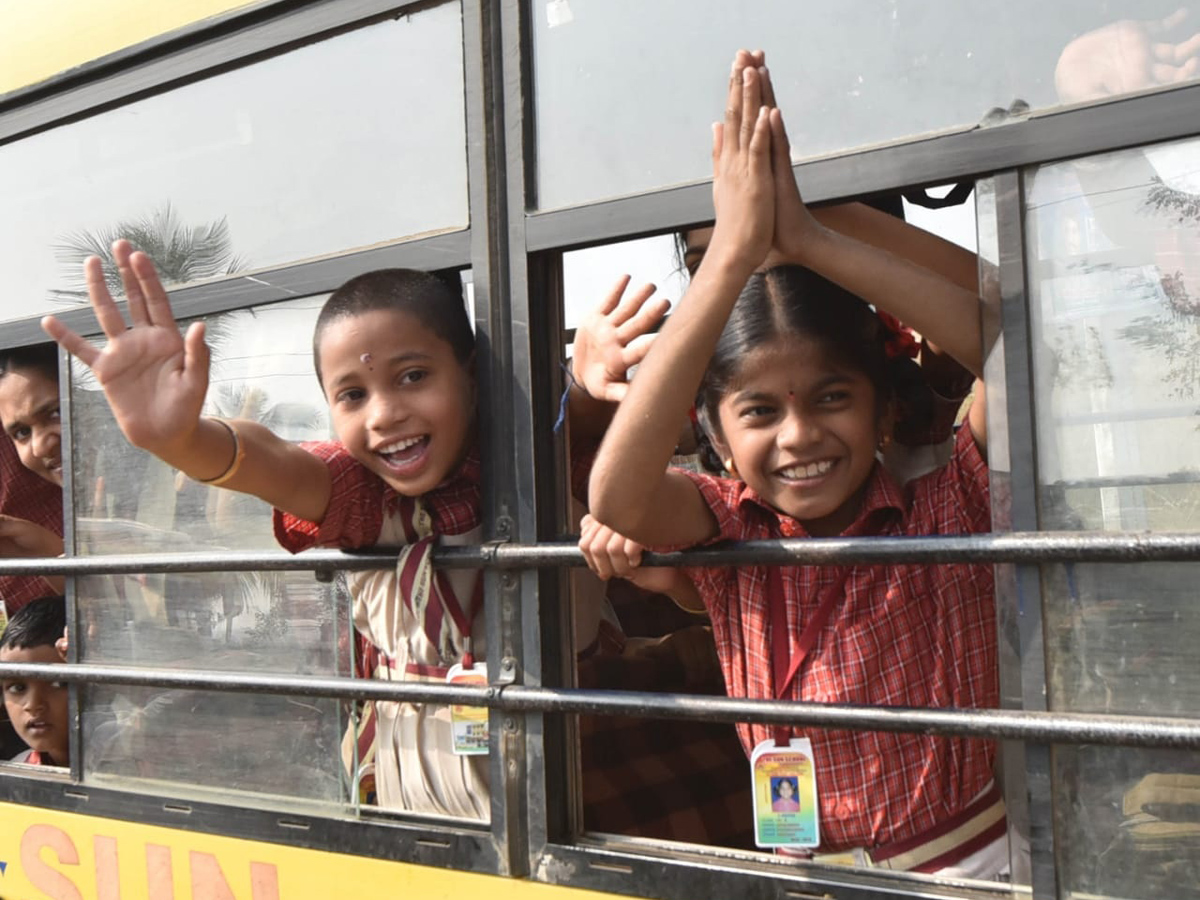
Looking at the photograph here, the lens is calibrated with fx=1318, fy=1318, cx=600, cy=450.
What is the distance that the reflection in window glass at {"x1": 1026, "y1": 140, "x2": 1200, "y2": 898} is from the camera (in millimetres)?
1442

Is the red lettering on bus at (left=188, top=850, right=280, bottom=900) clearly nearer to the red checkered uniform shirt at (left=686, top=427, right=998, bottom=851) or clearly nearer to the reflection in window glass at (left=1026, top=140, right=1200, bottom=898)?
the red checkered uniform shirt at (left=686, top=427, right=998, bottom=851)

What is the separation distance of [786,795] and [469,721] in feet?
1.75

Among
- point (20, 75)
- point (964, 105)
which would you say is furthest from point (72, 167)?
point (964, 105)

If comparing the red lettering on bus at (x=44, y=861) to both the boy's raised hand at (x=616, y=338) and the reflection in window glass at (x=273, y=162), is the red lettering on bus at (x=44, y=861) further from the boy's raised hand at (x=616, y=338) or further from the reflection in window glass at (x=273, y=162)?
the boy's raised hand at (x=616, y=338)

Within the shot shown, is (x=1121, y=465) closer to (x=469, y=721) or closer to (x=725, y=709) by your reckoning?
(x=725, y=709)

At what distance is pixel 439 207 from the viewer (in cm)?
206

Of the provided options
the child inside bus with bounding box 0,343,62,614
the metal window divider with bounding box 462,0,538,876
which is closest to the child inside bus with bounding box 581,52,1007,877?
the metal window divider with bounding box 462,0,538,876

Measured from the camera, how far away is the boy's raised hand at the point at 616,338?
178 cm

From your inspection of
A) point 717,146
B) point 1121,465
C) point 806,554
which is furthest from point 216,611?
point 1121,465

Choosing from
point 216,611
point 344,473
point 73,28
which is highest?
point 73,28

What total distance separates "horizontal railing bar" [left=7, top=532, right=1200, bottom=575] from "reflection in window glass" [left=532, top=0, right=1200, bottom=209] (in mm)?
498

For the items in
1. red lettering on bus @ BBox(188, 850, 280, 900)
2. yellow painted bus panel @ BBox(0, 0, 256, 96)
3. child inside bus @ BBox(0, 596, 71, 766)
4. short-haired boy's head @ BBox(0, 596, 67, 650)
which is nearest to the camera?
red lettering on bus @ BBox(188, 850, 280, 900)

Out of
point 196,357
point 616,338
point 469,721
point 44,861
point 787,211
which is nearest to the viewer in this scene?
point 787,211

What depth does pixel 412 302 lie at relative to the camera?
82.1 inches
